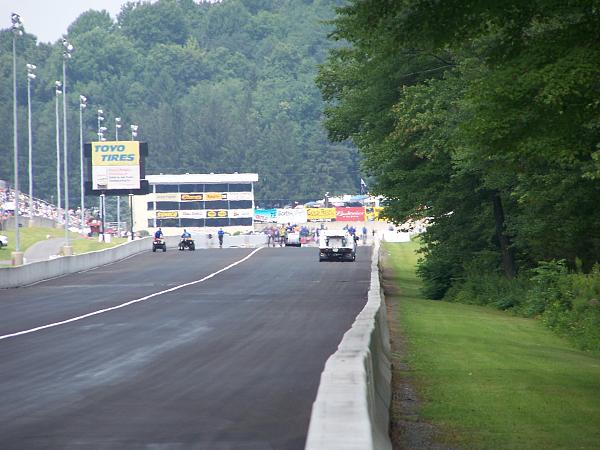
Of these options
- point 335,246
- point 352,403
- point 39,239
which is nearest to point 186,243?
point 39,239

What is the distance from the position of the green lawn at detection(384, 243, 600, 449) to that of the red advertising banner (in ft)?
494

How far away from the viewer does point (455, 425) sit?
13992mm

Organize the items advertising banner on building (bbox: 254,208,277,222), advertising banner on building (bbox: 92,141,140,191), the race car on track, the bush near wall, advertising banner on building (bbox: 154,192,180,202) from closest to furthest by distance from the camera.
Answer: the bush near wall < the race car on track < advertising banner on building (bbox: 92,141,140,191) < advertising banner on building (bbox: 154,192,180,202) < advertising banner on building (bbox: 254,208,277,222)

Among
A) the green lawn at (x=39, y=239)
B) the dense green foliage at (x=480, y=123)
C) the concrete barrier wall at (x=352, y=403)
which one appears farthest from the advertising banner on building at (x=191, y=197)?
the concrete barrier wall at (x=352, y=403)

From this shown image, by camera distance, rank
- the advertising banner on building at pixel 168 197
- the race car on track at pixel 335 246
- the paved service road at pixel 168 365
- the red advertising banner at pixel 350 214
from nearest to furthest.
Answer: the paved service road at pixel 168 365
the race car on track at pixel 335 246
the red advertising banner at pixel 350 214
the advertising banner on building at pixel 168 197

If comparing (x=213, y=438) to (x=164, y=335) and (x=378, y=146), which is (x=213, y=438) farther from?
(x=378, y=146)

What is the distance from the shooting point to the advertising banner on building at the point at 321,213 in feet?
602

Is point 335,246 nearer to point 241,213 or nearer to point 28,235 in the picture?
point 28,235

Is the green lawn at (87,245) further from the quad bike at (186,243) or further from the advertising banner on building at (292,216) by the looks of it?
the advertising banner on building at (292,216)

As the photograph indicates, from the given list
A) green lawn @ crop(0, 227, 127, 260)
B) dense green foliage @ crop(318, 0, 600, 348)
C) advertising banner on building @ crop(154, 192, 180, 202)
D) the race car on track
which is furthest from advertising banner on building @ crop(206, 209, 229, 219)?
dense green foliage @ crop(318, 0, 600, 348)

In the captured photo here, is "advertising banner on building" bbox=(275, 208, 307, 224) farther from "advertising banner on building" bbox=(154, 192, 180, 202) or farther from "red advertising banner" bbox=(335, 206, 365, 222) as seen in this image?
"advertising banner on building" bbox=(154, 192, 180, 202)

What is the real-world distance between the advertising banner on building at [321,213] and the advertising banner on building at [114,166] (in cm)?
7677

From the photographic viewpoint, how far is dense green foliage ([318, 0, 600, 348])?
57.4 ft

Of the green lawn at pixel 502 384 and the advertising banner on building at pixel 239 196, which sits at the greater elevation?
the advertising banner on building at pixel 239 196
